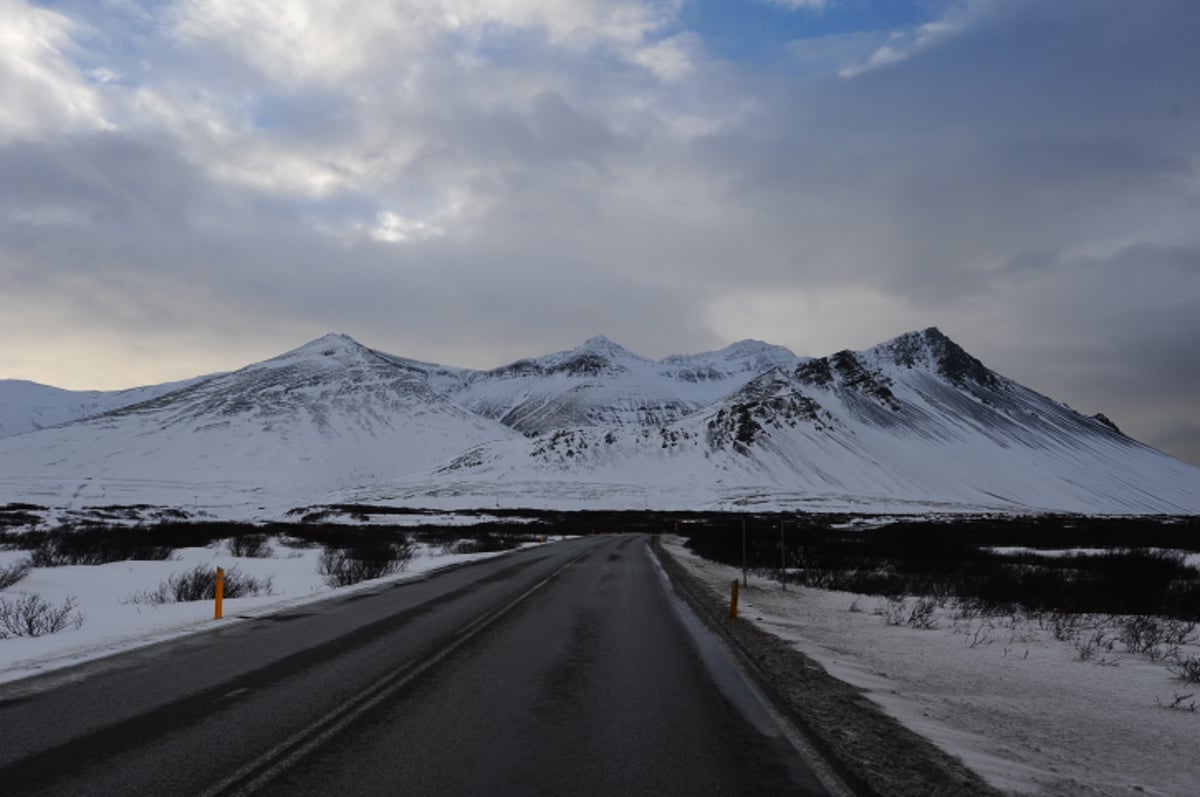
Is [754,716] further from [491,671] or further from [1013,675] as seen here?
[1013,675]

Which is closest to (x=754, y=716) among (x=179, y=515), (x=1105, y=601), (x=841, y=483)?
(x=1105, y=601)

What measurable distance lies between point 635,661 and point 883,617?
7.93 m

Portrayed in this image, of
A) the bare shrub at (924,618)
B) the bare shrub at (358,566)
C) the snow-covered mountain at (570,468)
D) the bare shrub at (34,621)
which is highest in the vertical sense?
the snow-covered mountain at (570,468)

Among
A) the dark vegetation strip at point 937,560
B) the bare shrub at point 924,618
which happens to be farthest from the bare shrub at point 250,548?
the bare shrub at point 924,618

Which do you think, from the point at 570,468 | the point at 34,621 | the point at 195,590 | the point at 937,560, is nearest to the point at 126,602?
the point at 195,590

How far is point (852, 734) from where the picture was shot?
20.6 ft

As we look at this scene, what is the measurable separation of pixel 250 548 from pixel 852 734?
33.8 metres

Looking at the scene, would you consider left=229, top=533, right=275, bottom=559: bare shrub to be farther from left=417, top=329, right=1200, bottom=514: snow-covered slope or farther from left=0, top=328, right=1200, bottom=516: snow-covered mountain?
left=417, top=329, right=1200, bottom=514: snow-covered slope

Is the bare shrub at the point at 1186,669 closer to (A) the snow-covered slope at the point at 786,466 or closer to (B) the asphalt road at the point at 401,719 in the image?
(B) the asphalt road at the point at 401,719

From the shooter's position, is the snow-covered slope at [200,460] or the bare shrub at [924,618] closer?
the bare shrub at [924,618]

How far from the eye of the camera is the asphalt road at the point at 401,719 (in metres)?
4.97

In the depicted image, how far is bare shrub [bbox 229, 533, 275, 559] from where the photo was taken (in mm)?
32528

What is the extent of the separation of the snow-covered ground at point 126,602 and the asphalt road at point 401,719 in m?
0.82

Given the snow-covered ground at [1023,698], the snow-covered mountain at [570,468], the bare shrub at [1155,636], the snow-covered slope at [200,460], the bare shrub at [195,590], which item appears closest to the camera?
the snow-covered ground at [1023,698]
